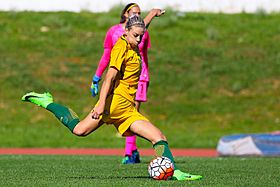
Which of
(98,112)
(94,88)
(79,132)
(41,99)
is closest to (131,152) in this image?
(94,88)

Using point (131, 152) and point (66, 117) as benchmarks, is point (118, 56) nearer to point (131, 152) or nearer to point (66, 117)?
point (66, 117)

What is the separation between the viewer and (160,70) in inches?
1330

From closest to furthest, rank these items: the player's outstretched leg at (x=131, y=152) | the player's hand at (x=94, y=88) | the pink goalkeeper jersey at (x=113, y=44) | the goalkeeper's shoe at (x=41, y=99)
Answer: the goalkeeper's shoe at (x=41, y=99) < the player's hand at (x=94, y=88) < the pink goalkeeper jersey at (x=113, y=44) < the player's outstretched leg at (x=131, y=152)

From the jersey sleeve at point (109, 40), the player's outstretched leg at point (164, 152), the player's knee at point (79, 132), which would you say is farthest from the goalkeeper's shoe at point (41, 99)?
the jersey sleeve at point (109, 40)

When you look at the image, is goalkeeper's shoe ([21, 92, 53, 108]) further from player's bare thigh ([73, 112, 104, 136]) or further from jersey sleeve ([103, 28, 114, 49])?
jersey sleeve ([103, 28, 114, 49])

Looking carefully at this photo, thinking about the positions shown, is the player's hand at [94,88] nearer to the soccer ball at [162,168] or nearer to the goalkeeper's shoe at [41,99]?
the goalkeeper's shoe at [41,99]

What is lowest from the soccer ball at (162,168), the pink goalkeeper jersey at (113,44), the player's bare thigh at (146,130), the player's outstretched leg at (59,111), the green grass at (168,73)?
the soccer ball at (162,168)

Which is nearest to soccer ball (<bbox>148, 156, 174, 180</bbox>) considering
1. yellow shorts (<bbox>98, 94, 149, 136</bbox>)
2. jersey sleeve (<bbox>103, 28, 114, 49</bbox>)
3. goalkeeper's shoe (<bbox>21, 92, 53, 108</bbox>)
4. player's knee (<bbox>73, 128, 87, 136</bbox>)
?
yellow shorts (<bbox>98, 94, 149, 136</bbox>)

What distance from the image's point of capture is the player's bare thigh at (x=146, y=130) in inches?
385

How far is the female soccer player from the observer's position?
980 centimetres

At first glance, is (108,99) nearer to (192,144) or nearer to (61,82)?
(192,144)

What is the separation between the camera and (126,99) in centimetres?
995

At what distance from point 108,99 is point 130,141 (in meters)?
3.84

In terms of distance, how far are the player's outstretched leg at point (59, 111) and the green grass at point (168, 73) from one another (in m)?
13.7
